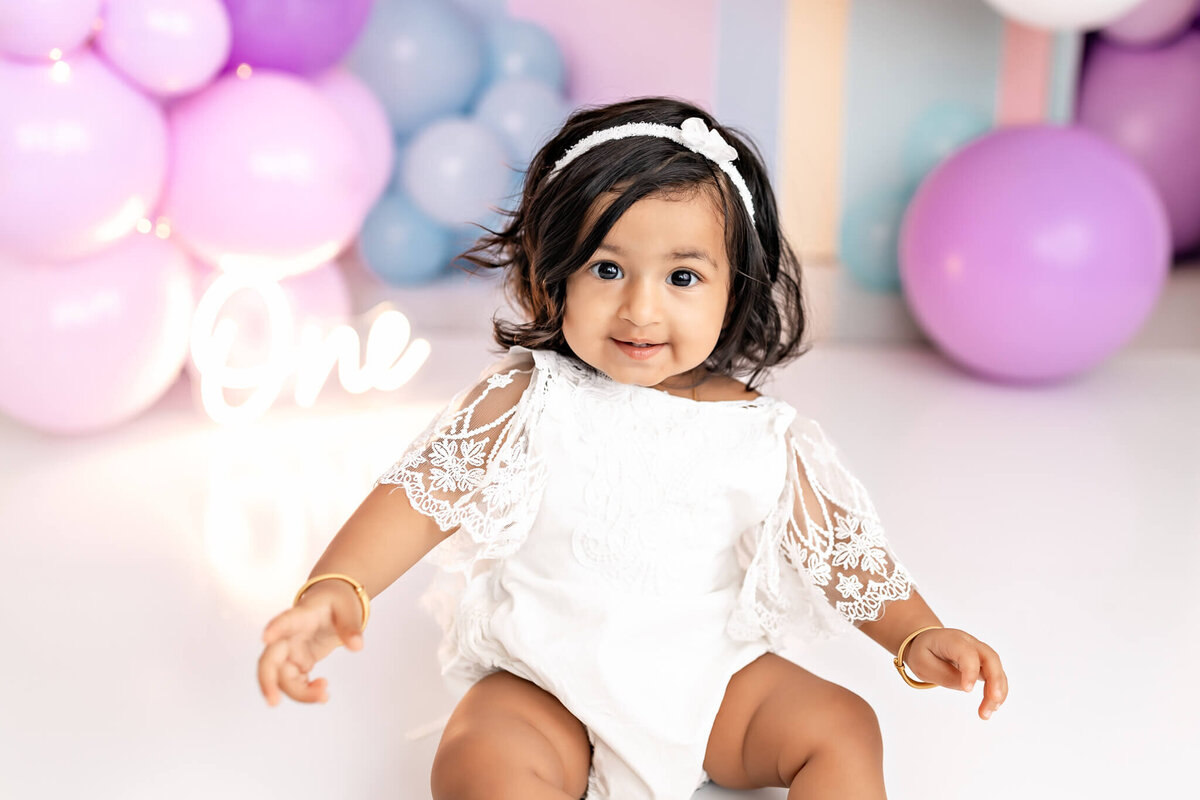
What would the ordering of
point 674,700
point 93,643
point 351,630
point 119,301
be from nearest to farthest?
point 351,630 < point 674,700 < point 93,643 < point 119,301

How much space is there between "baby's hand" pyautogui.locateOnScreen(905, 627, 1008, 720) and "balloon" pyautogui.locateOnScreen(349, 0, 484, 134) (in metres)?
2.11

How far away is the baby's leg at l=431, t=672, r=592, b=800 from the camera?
38.9 inches

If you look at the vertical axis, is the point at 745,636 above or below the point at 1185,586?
above

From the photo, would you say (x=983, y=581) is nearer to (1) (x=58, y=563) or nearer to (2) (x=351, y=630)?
(2) (x=351, y=630)

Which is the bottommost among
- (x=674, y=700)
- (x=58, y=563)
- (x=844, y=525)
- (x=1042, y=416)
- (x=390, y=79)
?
(x=1042, y=416)

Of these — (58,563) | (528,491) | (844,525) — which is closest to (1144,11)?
(844,525)

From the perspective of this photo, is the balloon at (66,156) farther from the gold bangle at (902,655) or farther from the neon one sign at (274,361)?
the gold bangle at (902,655)

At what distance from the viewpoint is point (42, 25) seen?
1.76 m

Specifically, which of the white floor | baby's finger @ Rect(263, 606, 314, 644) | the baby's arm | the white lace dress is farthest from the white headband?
the white floor

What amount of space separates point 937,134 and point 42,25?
1.97 meters

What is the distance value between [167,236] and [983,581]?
58.9 inches

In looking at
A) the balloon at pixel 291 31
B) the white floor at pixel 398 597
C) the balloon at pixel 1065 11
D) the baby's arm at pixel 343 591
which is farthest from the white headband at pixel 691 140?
the balloon at pixel 1065 11

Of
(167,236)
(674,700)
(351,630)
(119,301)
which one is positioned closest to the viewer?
(351,630)

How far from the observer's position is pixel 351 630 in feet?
3.11
